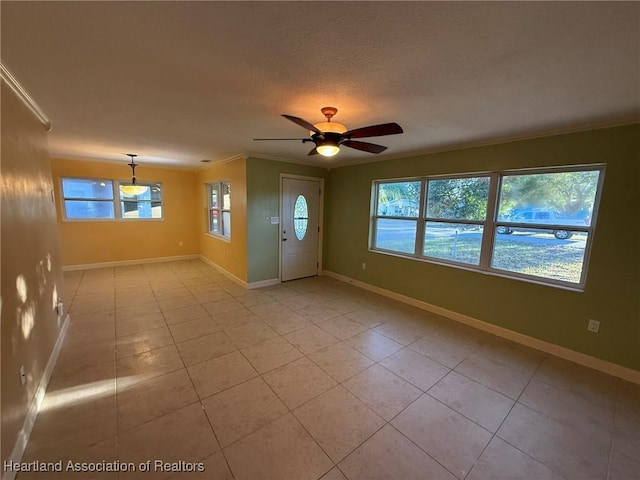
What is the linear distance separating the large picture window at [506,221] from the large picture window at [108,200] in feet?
18.2

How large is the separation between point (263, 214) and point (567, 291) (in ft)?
14.0

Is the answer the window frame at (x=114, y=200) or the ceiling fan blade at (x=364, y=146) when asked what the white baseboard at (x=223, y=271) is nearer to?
the window frame at (x=114, y=200)

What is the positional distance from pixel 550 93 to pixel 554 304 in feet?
7.16

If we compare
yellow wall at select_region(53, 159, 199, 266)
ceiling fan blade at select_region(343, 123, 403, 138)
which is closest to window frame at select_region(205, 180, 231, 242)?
yellow wall at select_region(53, 159, 199, 266)

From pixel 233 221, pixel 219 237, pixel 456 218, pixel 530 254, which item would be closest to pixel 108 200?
pixel 219 237

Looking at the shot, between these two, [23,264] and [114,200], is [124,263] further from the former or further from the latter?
[23,264]

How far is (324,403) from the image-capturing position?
2.06m

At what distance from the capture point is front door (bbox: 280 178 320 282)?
199 inches

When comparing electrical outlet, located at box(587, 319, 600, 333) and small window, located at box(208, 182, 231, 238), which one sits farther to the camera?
small window, located at box(208, 182, 231, 238)

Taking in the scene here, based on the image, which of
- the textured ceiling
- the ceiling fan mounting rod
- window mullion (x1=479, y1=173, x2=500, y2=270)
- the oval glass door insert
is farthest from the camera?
the oval glass door insert

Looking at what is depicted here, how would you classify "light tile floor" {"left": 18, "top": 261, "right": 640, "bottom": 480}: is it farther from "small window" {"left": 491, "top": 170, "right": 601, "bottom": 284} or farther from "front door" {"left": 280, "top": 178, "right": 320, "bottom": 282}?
"front door" {"left": 280, "top": 178, "right": 320, "bottom": 282}

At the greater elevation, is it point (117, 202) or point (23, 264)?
point (117, 202)

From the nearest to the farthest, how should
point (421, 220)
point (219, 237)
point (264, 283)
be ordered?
point (421, 220), point (264, 283), point (219, 237)

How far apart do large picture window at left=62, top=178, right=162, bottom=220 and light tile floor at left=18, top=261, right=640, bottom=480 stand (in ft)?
→ 10.4
